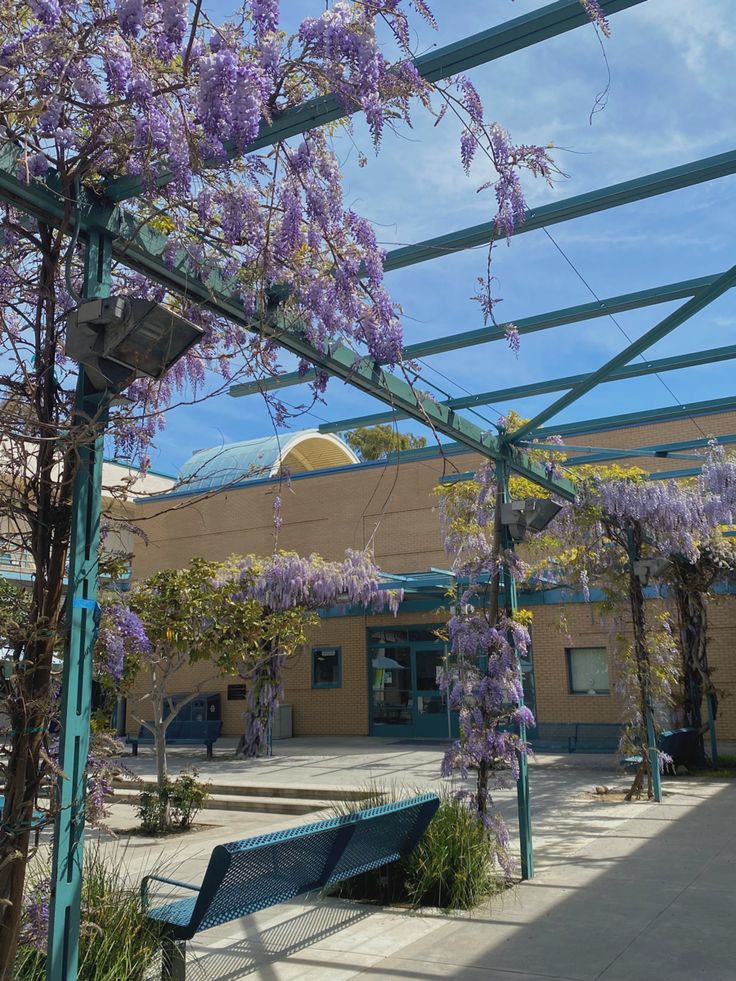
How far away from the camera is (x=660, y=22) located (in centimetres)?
452

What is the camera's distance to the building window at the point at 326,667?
952 inches

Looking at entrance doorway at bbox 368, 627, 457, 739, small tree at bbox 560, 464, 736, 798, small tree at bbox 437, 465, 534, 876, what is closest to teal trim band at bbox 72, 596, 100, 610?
small tree at bbox 437, 465, 534, 876

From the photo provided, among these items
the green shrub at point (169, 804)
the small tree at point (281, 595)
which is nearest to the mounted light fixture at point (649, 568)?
the green shrub at point (169, 804)

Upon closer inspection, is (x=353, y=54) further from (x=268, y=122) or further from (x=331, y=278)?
(x=331, y=278)

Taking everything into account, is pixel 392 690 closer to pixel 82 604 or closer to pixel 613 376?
pixel 613 376

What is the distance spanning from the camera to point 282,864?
5.19 metres

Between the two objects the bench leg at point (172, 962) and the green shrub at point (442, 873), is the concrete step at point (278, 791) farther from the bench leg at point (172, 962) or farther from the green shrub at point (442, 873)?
the bench leg at point (172, 962)

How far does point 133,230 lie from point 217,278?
0.64 m

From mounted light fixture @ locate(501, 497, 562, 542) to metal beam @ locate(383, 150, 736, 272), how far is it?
2.60 metres

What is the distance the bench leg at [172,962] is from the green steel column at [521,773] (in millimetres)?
3355

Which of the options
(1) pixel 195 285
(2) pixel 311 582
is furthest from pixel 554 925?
(2) pixel 311 582

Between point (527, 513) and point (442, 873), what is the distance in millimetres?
3068

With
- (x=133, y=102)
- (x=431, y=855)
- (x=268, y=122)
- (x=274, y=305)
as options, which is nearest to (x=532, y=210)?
(x=274, y=305)

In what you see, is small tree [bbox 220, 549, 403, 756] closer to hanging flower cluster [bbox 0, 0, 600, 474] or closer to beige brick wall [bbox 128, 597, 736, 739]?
beige brick wall [bbox 128, 597, 736, 739]
